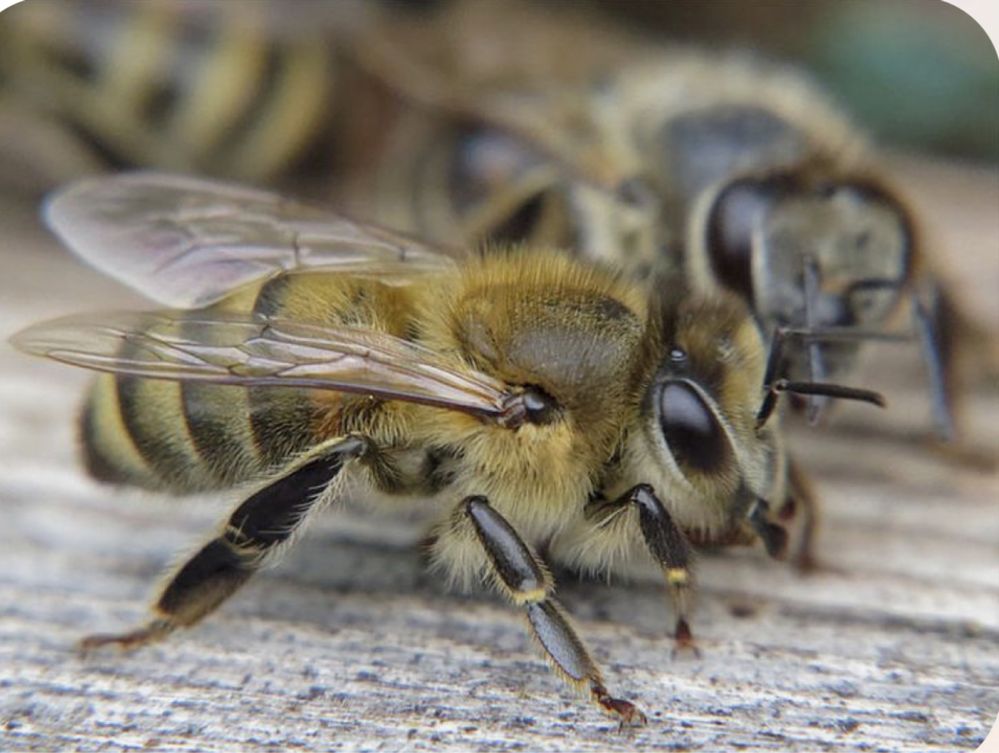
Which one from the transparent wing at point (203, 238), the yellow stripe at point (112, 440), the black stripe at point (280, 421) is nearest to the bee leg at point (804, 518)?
the transparent wing at point (203, 238)

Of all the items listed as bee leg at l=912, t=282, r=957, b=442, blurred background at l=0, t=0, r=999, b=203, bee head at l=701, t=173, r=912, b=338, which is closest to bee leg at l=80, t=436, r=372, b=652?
bee head at l=701, t=173, r=912, b=338

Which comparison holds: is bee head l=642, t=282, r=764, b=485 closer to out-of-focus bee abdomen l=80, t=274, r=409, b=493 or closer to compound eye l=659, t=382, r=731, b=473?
compound eye l=659, t=382, r=731, b=473

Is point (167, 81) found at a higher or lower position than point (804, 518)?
higher

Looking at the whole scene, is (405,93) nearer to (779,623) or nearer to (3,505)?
(3,505)

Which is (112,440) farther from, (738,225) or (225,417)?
(738,225)

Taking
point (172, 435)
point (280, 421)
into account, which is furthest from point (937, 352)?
point (172, 435)

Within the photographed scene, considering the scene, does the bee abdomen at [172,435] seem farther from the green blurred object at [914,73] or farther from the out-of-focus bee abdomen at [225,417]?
the green blurred object at [914,73]
